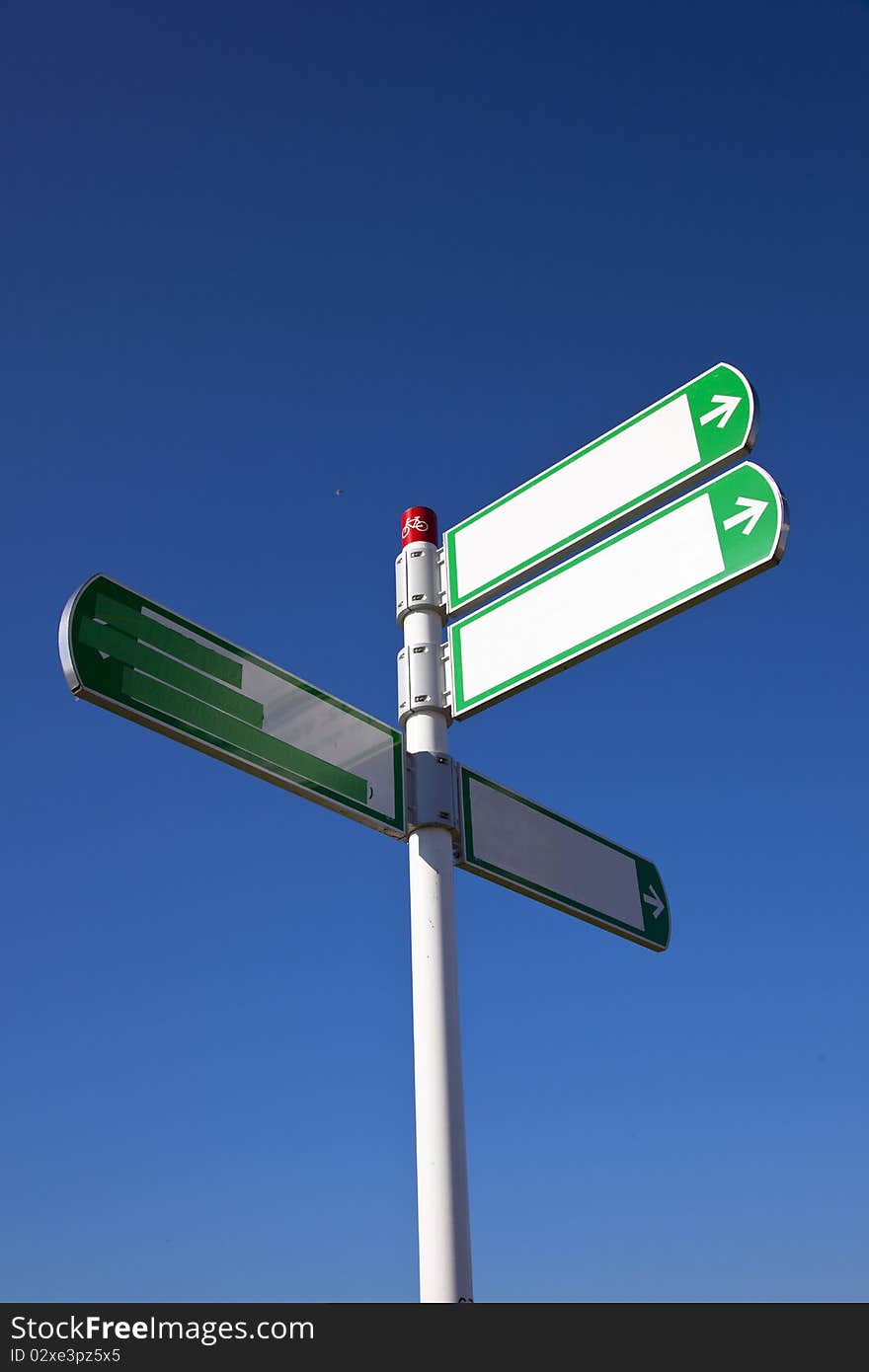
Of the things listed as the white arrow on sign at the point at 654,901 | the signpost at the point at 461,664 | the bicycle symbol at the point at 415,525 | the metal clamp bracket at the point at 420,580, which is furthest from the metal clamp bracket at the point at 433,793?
the white arrow on sign at the point at 654,901

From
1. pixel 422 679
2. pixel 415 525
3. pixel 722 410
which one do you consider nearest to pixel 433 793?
pixel 422 679

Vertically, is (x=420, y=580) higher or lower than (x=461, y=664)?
higher

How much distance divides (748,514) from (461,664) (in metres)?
1.01

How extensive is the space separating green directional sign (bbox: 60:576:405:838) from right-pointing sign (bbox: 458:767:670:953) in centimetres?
28

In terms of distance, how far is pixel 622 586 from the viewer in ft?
11.2

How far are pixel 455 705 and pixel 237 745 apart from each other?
756 millimetres

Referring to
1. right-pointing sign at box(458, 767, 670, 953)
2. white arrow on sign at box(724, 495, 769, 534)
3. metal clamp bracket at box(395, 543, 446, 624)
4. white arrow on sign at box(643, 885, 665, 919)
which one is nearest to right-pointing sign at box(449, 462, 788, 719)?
white arrow on sign at box(724, 495, 769, 534)

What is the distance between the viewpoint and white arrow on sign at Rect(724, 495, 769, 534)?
10.3ft

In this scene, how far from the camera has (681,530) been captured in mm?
3365

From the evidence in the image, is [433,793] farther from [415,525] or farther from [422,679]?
[415,525]

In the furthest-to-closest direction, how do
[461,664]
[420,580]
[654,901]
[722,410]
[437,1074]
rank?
[654,901] < [420,580] < [461,664] < [722,410] < [437,1074]
